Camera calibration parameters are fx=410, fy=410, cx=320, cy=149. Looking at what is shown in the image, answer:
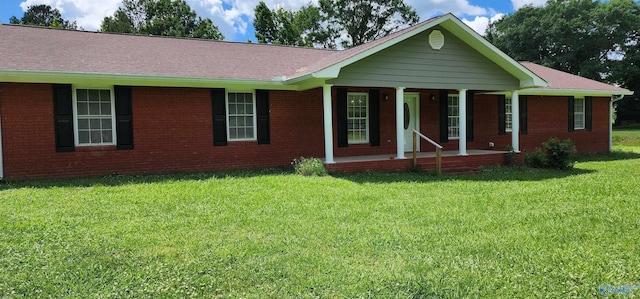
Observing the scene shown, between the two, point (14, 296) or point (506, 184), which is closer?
point (14, 296)

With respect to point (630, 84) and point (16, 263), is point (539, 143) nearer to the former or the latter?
point (16, 263)

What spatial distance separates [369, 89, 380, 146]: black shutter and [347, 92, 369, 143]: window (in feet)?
0.43

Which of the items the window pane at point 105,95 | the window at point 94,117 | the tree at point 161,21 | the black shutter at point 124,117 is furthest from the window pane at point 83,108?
the tree at point 161,21

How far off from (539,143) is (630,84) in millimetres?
29226

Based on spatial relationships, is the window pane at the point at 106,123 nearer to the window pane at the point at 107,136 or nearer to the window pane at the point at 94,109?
the window pane at the point at 107,136

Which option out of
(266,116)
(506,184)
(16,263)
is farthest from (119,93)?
(506,184)

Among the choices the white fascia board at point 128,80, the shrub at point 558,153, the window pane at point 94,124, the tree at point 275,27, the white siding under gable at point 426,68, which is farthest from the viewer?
the tree at point 275,27

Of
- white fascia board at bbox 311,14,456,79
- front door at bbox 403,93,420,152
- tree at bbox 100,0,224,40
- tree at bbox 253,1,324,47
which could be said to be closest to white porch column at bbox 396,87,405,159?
white fascia board at bbox 311,14,456,79

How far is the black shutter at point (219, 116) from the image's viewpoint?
34.6 feet

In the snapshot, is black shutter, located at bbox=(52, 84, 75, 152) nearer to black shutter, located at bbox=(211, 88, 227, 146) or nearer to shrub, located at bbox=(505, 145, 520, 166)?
black shutter, located at bbox=(211, 88, 227, 146)

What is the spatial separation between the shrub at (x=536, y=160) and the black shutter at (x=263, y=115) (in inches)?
298

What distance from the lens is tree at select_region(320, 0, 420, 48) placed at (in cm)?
3512

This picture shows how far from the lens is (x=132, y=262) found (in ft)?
13.1

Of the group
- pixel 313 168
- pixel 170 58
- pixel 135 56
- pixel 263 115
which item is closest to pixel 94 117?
pixel 135 56
